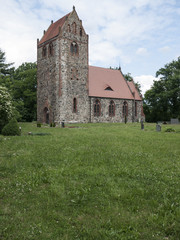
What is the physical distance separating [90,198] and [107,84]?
121 ft

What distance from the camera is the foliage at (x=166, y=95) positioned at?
46719 mm

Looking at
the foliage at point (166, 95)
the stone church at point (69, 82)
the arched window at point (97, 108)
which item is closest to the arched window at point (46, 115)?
the stone church at point (69, 82)

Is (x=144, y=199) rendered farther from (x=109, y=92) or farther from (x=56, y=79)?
(x=109, y=92)

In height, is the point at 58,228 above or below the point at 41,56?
below

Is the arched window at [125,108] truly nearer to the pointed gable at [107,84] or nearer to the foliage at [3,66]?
the pointed gable at [107,84]

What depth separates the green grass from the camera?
3.61 meters

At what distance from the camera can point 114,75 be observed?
43.7 meters

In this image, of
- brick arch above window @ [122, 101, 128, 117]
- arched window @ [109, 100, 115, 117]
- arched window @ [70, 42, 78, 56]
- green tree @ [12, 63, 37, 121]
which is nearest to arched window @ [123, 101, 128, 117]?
brick arch above window @ [122, 101, 128, 117]

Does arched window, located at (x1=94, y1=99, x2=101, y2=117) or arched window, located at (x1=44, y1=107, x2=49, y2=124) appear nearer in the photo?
arched window, located at (x1=44, y1=107, x2=49, y2=124)

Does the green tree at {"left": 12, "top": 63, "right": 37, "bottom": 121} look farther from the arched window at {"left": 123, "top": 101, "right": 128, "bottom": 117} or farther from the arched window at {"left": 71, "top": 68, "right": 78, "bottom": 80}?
the arched window at {"left": 123, "top": 101, "right": 128, "bottom": 117}

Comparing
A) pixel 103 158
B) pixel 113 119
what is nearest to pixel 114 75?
pixel 113 119

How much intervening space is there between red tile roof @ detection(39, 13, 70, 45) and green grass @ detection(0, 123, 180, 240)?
30103 mm

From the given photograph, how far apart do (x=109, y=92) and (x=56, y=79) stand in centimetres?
1127

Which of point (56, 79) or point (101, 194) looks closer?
point (101, 194)
